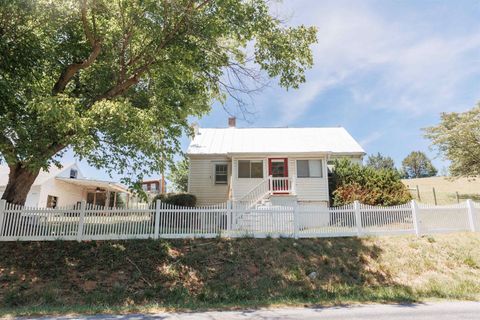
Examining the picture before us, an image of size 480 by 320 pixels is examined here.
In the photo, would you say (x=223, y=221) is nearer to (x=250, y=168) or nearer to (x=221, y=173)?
(x=250, y=168)

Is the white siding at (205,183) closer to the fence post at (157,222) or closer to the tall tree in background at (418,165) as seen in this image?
the fence post at (157,222)

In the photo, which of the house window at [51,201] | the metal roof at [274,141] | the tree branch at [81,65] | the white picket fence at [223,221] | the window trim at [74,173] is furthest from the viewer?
the window trim at [74,173]

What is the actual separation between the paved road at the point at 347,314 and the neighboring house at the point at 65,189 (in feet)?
49.7

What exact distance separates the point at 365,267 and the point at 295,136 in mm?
13737

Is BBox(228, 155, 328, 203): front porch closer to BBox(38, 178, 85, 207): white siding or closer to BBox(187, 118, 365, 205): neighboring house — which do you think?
BBox(187, 118, 365, 205): neighboring house

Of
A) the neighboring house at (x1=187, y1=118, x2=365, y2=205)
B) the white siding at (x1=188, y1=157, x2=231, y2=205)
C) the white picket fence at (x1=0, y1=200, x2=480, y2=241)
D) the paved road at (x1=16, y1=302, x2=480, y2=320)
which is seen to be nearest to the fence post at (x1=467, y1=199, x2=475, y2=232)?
the white picket fence at (x1=0, y1=200, x2=480, y2=241)

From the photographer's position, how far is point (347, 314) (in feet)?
21.1

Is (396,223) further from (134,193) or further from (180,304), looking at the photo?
(134,193)

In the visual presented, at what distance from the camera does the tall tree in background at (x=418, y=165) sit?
78.8 m

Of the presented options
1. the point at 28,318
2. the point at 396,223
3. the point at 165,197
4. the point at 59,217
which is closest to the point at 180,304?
the point at 28,318

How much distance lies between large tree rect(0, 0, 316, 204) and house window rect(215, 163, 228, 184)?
8.01 metres

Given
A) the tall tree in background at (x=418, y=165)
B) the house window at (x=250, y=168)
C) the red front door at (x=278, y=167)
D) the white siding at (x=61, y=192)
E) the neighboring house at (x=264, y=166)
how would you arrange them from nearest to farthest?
the neighboring house at (x=264, y=166)
the red front door at (x=278, y=167)
the house window at (x=250, y=168)
the white siding at (x=61, y=192)
the tall tree in background at (x=418, y=165)

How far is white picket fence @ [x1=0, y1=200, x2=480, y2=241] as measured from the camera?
33.8 ft

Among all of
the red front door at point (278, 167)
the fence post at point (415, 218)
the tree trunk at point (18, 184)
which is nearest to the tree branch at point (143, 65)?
the tree trunk at point (18, 184)
